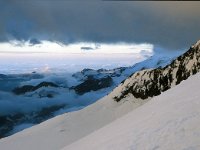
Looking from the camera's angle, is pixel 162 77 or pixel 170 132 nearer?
pixel 170 132

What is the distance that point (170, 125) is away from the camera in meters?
19.5

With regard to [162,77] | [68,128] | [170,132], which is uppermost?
[170,132]

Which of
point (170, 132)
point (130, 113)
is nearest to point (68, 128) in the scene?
point (130, 113)

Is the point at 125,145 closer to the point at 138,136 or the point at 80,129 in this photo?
the point at 138,136

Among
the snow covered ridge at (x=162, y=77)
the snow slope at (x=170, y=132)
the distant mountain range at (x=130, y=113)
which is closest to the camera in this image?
the snow slope at (x=170, y=132)

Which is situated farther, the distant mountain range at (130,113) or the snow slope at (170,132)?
the distant mountain range at (130,113)

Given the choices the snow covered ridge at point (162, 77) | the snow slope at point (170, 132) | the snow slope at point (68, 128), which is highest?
the snow slope at point (170, 132)

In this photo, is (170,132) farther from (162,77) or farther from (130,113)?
(162,77)

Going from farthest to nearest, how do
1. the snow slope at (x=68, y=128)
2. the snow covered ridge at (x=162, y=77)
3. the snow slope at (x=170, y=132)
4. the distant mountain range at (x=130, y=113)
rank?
the snow covered ridge at (x=162, y=77) → the snow slope at (x=68, y=128) → the distant mountain range at (x=130, y=113) → the snow slope at (x=170, y=132)

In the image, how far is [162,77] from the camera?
140 meters

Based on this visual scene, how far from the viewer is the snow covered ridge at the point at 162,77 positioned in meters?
126

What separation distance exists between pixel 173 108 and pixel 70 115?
129 m

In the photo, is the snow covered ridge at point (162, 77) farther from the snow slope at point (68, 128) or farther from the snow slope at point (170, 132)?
the snow slope at point (170, 132)

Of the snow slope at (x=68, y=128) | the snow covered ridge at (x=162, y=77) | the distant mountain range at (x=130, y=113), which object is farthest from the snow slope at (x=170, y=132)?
the snow covered ridge at (x=162, y=77)
